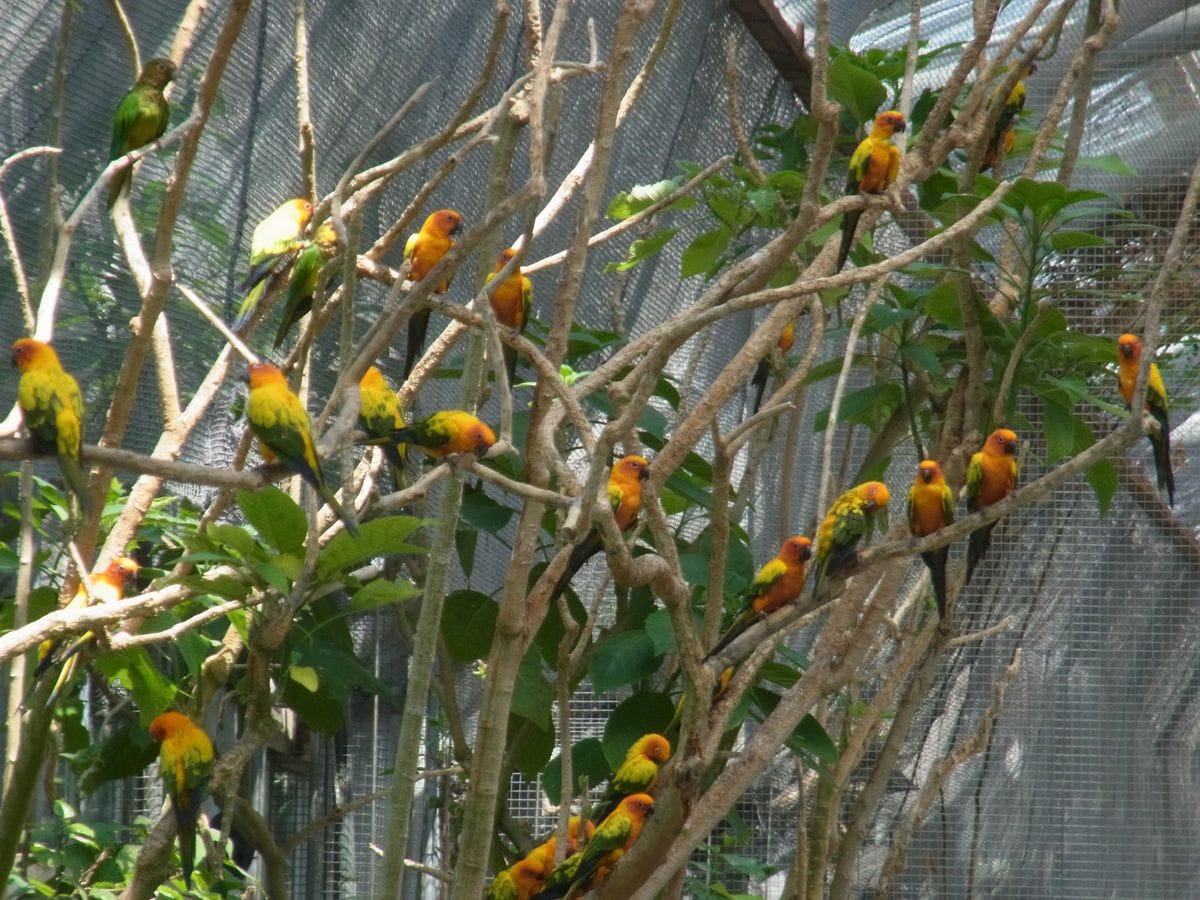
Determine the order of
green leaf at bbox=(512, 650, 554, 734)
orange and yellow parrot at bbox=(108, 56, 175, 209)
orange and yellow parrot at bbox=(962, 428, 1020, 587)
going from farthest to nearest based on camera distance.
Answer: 1. orange and yellow parrot at bbox=(962, 428, 1020, 587)
2. green leaf at bbox=(512, 650, 554, 734)
3. orange and yellow parrot at bbox=(108, 56, 175, 209)

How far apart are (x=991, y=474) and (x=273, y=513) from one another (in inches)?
62.2

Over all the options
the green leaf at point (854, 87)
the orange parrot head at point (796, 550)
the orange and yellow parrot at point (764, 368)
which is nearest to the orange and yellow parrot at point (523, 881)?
the orange parrot head at point (796, 550)

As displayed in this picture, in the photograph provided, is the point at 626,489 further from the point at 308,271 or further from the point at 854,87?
the point at 854,87

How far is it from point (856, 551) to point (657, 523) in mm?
607

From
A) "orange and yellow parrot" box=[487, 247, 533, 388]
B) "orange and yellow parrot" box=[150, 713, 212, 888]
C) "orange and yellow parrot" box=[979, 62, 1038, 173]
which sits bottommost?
"orange and yellow parrot" box=[150, 713, 212, 888]

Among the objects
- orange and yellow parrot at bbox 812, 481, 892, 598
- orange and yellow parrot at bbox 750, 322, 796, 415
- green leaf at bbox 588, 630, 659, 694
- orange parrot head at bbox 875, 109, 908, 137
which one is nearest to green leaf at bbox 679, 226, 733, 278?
orange and yellow parrot at bbox 750, 322, 796, 415

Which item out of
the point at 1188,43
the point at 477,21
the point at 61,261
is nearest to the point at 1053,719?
the point at 1188,43

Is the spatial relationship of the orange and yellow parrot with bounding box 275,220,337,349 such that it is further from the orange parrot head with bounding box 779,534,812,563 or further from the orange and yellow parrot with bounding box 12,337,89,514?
the orange parrot head with bounding box 779,534,812,563

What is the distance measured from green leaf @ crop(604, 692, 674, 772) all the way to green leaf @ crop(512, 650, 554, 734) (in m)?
0.15

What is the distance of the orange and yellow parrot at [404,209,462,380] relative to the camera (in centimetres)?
300

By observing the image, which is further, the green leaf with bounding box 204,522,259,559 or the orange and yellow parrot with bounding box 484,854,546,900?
the orange and yellow parrot with bounding box 484,854,546,900

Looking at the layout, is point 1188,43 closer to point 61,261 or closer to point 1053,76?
point 1053,76

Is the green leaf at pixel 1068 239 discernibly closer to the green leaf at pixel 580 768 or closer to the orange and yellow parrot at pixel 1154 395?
the orange and yellow parrot at pixel 1154 395

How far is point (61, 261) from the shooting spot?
1.88 metres
